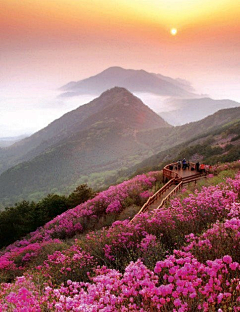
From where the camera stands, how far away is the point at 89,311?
316cm

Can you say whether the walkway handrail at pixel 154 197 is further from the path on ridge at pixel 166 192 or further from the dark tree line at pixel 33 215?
the dark tree line at pixel 33 215

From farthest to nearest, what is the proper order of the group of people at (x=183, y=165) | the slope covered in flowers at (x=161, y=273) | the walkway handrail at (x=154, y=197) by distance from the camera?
the group of people at (x=183, y=165)
the walkway handrail at (x=154, y=197)
the slope covered in flowers at (x=161, y=273)

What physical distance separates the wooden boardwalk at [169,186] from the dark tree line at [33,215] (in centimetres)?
953

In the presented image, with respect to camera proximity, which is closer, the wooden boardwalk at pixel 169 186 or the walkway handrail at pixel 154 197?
the walkway handrail at pixel 154 197

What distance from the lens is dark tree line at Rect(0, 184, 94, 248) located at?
24.8 meters

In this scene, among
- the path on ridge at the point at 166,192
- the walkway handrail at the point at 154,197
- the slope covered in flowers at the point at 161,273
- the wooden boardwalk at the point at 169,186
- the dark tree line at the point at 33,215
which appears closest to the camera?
the slope covered in flowers at the point at 161,273

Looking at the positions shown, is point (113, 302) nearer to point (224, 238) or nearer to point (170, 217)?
point (224, 238)

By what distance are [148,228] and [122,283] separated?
4.14 m

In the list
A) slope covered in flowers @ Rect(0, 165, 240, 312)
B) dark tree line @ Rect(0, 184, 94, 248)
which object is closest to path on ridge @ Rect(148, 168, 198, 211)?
slope covered in flowers @ Rect(0, 165, 240, 312)

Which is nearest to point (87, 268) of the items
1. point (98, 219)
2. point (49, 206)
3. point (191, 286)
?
point (191, 286)

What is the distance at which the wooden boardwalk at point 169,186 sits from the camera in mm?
13859

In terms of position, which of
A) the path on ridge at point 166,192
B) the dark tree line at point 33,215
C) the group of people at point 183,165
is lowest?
the dark tree line at point 33,215

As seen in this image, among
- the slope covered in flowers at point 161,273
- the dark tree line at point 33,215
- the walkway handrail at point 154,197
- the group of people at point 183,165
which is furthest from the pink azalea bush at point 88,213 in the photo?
the slope covered in flowers at point 161,273

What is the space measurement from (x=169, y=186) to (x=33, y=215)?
1550 cm
